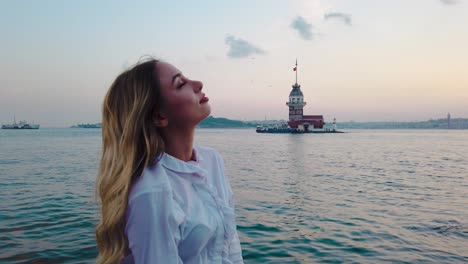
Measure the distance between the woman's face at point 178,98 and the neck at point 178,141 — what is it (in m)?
0.05

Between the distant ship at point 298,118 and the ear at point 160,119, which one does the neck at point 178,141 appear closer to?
the ear at point 160,119

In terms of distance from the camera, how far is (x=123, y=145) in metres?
1.74

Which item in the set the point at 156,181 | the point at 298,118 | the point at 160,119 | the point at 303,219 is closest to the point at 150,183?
the point at 156,181

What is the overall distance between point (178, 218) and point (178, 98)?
64 cm

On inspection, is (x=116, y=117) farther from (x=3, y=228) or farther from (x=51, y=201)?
(x=51, y=201)

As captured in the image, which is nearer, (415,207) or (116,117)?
(116,117)

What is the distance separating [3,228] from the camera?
9.31 m

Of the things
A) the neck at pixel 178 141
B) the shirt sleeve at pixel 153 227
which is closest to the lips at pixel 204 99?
the neck at pixel 178 141

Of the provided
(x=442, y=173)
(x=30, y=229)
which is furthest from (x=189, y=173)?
(x=442, y=173)

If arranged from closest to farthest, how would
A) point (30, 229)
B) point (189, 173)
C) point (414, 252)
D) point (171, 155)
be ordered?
1. point (189, 173)
2. point (171, 155)
3. point (414, 252)
4. point (30, 229)

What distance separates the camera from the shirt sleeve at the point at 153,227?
5.04 feet

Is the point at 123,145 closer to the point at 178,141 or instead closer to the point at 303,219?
the point at 178,141

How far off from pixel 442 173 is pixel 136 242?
81.6ft

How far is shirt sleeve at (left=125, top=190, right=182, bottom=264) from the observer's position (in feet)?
5.04
